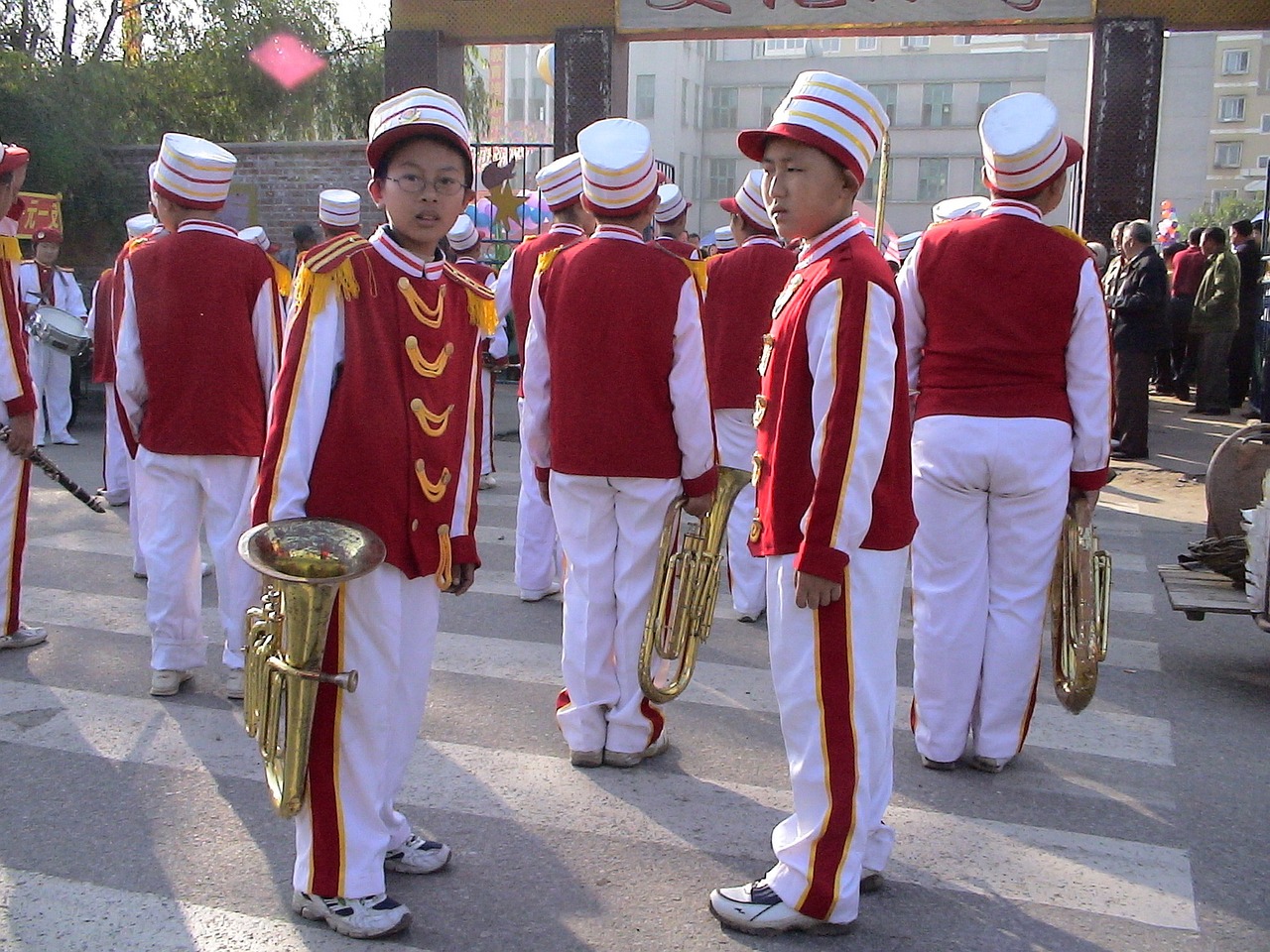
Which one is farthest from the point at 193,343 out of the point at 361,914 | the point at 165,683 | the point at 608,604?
the point at 361,914

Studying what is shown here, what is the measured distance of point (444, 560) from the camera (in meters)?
3.29

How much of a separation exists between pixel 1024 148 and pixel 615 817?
2.51m

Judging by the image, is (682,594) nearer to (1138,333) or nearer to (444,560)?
(444,560)

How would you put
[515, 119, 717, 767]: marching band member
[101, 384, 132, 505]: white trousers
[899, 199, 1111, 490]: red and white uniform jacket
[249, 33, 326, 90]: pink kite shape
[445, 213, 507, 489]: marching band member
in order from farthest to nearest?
1. [249, 33, 326, 90]: pink kite shape
2. [101, 384, 132, 505]: white trousers
3. [445, 213, 507, 489]: marching band member
4. [515, 119, 717, 767]: marching band member
5. [899, 199, 1111, 490]: red and white uniform jacket

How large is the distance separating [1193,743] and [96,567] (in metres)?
5.68

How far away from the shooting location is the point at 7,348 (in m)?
5.37

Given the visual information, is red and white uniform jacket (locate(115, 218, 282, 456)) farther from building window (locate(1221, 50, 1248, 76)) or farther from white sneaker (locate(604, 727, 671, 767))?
building window (locate(1221, 50, 1248, 76))

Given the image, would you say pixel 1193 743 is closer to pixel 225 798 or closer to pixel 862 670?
pixel 862 670

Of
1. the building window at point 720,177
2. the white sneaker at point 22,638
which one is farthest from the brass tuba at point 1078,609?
the building window at point 720,177

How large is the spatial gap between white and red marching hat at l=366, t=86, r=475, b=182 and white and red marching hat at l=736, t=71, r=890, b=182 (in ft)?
2.32

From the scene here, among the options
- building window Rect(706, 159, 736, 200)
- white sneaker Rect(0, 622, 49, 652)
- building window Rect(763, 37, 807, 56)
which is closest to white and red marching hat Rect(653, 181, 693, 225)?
white sneaker Rect(0, 622, 49, 652)

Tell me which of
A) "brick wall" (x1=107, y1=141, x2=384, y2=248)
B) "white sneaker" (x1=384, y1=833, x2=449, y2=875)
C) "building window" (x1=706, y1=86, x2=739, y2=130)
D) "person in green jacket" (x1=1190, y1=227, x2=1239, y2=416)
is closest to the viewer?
"white sneaker" (x1=384, y1=833, x2=449, y2=875)

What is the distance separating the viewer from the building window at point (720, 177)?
68438 mm

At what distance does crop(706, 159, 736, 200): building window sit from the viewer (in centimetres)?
6844
